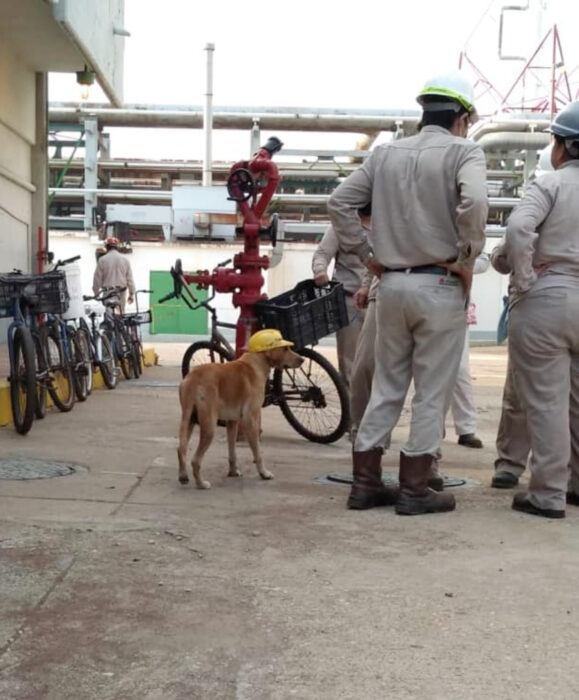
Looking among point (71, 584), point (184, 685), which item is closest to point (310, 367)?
point (71, 584)

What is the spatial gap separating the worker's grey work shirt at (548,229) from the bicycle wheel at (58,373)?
14.0 ft

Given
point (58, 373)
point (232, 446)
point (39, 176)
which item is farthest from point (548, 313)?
point (39, 176)

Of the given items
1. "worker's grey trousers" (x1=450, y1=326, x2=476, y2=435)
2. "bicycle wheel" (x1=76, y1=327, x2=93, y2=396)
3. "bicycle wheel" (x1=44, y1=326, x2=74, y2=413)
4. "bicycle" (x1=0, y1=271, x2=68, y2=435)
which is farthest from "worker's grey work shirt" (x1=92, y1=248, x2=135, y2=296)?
"worker's grey trousers" (x1=450, y1=326, x2=476, y2=435)

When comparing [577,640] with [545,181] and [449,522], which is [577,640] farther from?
[545,181]

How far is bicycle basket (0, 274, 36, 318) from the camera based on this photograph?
6.83 m

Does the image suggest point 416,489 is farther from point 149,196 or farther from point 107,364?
point 149,196

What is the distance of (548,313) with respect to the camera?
15.3 feet

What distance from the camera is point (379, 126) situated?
40906 mm

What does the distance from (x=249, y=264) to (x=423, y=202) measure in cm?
229

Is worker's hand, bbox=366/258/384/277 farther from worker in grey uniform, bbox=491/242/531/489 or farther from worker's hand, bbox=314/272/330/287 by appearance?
worker's hand, bbox=314/272/330/287

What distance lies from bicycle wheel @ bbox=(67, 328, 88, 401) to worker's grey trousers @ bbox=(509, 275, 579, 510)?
4.94m

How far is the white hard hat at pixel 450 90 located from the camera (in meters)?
4.58

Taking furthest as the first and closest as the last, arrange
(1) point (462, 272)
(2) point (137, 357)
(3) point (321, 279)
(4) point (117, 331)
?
(2) point (137, 357)
(4) point (117, 331)
(3) point (321, 279)
(1) point (462, 272)

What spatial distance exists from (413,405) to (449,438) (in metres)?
3.02
